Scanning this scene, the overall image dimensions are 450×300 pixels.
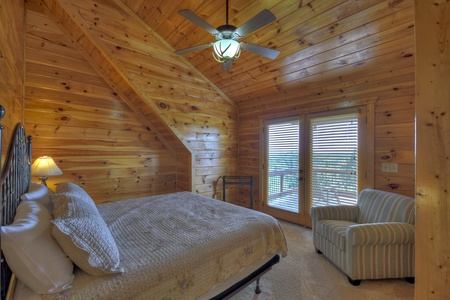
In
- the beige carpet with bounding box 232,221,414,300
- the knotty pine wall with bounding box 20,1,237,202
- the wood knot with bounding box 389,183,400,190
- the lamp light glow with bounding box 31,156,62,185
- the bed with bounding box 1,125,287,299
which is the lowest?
the beige carpet with bounding box 232,221,414,300

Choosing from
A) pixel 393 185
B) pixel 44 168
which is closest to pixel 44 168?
pixel 44 168

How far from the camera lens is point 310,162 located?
11.7 feet

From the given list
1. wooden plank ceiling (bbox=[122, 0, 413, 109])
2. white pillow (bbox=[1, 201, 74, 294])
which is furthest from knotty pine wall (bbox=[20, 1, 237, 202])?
white pillow (bbox=[1, 201, 74, 294])

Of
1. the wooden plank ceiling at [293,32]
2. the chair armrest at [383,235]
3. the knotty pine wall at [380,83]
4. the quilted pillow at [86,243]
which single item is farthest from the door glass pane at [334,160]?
the quilted pillow at [86,243]

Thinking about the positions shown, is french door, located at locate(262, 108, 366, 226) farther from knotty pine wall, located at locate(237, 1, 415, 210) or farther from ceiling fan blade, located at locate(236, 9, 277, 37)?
ceiling fan blade, located at locate(236, 9, 277, 37)

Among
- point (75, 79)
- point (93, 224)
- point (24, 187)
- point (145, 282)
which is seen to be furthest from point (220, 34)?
point (75, 79)

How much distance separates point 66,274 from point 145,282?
37 cm

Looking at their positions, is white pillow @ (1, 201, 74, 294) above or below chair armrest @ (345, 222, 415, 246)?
above

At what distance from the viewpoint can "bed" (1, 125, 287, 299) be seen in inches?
41.0

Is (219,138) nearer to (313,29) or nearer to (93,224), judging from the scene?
(313,29)

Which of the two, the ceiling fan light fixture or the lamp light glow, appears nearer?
the ceiling fan light fixture

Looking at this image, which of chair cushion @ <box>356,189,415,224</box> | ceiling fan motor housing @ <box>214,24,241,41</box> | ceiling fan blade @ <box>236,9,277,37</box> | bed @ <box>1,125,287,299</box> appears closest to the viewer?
bed @ <box>1,125,287,299</box>

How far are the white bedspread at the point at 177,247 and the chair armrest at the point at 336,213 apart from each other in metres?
1.00

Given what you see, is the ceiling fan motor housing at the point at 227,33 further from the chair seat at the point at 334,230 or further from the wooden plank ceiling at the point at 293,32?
the chair seat at the point at 334,230
